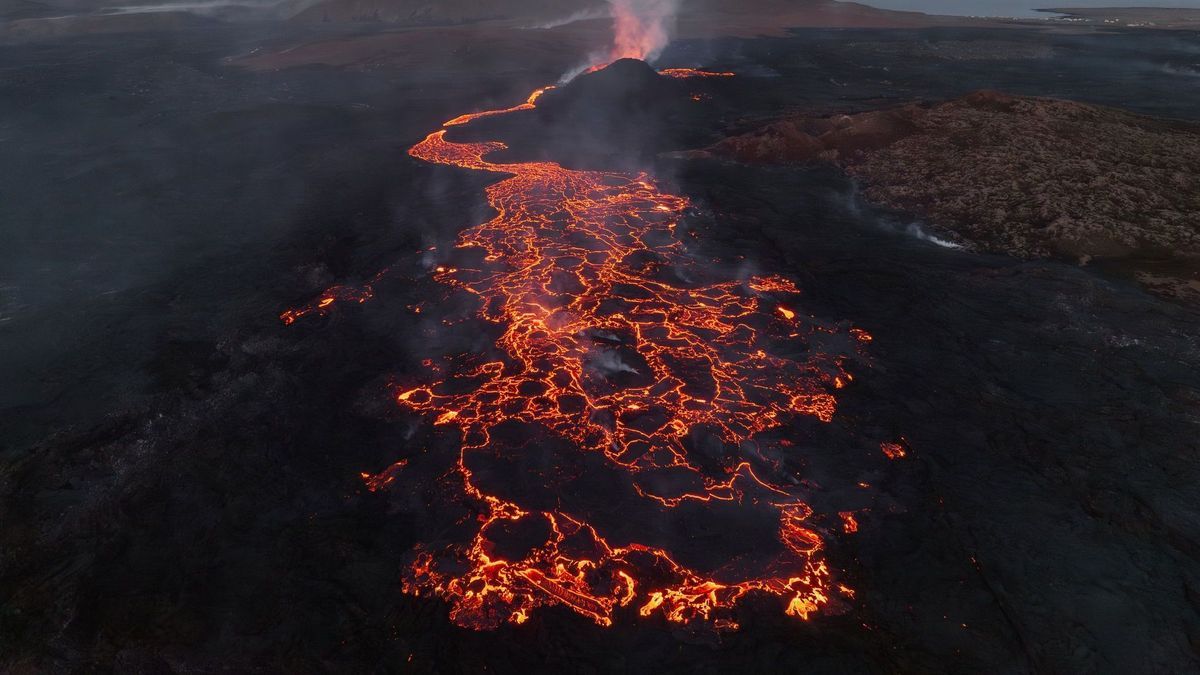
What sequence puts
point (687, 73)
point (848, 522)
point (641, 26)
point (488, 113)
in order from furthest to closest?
point (641, 26), point (687, 73), point (488, 113), point (848, 522)

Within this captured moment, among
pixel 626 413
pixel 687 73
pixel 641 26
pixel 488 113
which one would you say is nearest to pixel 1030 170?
pixel 626 413

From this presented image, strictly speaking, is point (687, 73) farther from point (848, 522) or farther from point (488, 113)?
point (848, 522)

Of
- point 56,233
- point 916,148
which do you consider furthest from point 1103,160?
point 56,233

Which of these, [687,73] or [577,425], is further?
[687,73]

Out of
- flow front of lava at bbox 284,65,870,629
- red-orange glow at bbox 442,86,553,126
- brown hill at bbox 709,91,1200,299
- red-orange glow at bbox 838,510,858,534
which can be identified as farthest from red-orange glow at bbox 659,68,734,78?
red-orange glow at bbox 838,510,858,534

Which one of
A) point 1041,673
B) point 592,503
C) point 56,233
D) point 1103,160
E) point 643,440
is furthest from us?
point 1103,160

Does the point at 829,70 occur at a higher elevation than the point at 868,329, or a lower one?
higher

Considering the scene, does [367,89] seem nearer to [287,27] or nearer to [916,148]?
[916,148]
